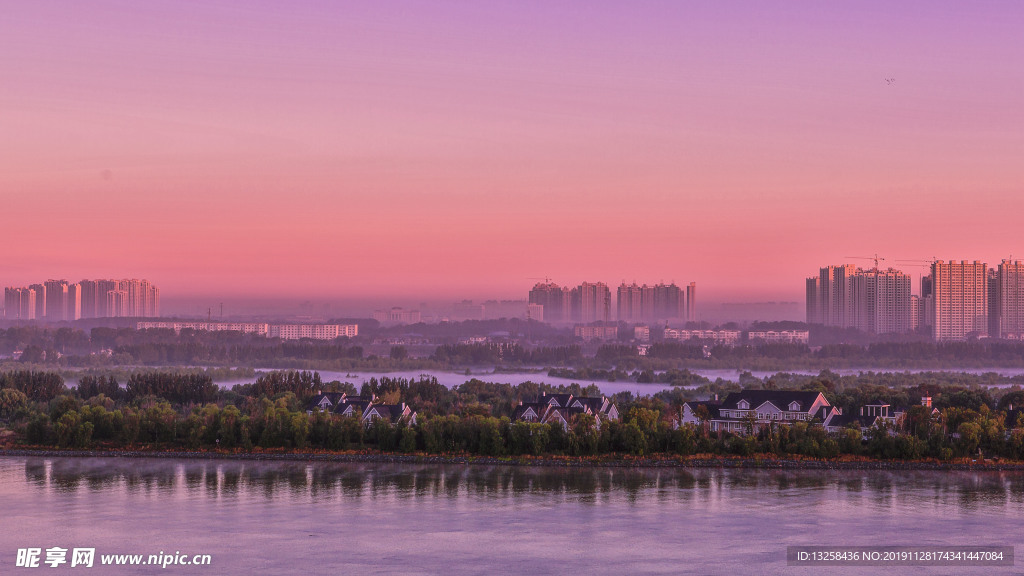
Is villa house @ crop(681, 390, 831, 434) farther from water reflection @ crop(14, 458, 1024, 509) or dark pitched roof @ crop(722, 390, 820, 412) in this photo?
water reflection @ crop(14, 458, 1024, 509)

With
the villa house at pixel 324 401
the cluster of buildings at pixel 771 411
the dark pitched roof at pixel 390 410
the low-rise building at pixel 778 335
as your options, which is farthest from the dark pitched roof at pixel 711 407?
the low-rise building at pixel 778 335

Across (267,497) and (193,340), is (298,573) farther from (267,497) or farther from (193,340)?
(193,340)

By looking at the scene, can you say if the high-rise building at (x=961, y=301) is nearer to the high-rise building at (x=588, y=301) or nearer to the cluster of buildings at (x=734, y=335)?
the cluster of buildings at (x=734, y=335)

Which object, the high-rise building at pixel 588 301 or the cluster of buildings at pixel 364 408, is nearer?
the cluster of buildings at pixel 364 408

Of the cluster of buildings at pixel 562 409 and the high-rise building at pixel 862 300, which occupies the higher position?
the high-rise building at pixel 862 300

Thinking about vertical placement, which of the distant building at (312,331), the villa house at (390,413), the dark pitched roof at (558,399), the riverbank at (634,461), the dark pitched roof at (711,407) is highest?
the distant building at (312,331)

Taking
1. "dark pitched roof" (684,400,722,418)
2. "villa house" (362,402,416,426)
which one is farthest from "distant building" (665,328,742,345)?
"villa house" (362,402,416,426)

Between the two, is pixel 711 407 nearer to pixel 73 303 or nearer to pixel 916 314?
pixel 916 314
